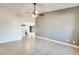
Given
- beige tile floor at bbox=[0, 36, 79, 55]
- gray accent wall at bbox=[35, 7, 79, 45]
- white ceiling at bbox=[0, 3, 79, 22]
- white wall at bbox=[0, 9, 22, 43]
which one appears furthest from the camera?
gray accent wall at bbox=[35, 7, 79, 45]

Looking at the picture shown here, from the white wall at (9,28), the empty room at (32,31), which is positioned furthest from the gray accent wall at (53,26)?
the white wall at (9,28)

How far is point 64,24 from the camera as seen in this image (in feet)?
8.29

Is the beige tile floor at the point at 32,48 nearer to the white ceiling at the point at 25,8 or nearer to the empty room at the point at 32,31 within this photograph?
the empty room at the point at 32,31

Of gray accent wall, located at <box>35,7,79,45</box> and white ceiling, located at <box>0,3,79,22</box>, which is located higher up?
white ceiling, located at <box>0,3,79,22</box>

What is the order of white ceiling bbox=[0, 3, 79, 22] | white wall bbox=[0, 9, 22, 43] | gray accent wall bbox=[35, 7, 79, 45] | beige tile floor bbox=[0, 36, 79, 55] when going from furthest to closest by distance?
gray accent wall bbox=[35, 7, 79, 45] → white wall bbox=[0, 9, 22, 43] → beige tile floor bbox=[0, 36, 79, 55] → white ceiling bbox=[0, 3, 79, 22]

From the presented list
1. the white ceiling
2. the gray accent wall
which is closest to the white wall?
the white ceiling

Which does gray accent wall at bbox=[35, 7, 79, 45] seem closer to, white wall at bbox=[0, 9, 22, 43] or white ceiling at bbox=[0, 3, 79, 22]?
white ceiling at bbox=[0, 3, 79, 22]

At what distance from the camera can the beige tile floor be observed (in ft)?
6.28

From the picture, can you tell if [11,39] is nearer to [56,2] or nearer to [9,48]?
[9,48]

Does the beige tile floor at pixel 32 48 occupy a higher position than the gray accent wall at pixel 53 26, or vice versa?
the gray accent wall at pixel 53 26

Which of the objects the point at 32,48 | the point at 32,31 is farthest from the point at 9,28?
the point at 32,48

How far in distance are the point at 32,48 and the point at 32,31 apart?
0.38m

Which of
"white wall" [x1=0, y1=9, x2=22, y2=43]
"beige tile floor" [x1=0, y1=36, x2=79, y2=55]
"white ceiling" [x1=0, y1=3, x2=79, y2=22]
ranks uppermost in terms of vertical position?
"white ceiling" [x1=0, y1=3, x2=79, y2=22]

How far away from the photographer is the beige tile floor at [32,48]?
6.28 feet
